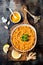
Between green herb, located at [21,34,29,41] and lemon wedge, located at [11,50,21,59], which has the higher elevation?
green herb, located at [21,34,29,41]

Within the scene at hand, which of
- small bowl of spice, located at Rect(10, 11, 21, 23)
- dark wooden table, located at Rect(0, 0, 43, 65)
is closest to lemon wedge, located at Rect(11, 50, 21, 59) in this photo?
dark wooden table, located at Rect(0, 0, 43, 65)

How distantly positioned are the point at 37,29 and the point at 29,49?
0.71 feet

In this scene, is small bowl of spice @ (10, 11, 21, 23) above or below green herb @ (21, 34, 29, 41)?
above

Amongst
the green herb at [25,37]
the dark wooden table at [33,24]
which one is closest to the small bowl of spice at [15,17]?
the dark wooden table at [33,24]

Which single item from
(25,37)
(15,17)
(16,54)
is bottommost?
(16,54)

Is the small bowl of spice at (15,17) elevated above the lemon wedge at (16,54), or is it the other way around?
the small bowl of spice at (15,17)

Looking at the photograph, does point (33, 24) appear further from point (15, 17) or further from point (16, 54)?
point (16, 54)

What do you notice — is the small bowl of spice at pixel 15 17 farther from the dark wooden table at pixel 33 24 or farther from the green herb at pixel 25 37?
the green herb at pixel 25 37

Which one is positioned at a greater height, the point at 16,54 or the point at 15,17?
the point at 15,17

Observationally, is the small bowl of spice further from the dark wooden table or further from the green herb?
the green herb

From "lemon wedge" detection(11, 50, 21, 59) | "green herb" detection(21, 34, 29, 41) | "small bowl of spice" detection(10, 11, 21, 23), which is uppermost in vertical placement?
"small bowl of spice" detection(10, 11, 21, 23)

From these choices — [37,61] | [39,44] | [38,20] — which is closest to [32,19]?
[38,20]

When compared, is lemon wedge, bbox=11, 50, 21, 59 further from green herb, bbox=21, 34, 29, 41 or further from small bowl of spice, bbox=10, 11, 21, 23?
small bowl of spice, bbox=10, 11, 21, 23

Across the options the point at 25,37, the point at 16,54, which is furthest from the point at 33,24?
the point at 16,54
